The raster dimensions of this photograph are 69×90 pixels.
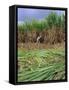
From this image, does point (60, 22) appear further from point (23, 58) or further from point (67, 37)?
point (23, 58)

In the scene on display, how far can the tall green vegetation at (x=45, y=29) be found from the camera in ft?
9.05

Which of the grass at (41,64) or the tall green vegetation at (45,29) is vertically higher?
the tall green vegetation at (45,29)

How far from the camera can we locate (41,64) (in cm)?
283

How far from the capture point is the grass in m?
2.76

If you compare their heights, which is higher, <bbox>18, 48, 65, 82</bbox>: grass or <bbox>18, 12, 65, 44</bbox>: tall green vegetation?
<bbox>18, 12, 65, 44</bbox>: tall green vegetation

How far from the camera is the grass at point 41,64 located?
9.04 ft

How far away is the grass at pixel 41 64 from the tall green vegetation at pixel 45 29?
0.33 ft

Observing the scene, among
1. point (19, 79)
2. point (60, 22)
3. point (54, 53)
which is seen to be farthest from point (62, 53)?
point (19, 79)

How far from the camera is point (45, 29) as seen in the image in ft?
9.32

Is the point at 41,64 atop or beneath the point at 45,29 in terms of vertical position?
beneath

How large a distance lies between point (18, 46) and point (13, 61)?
0.13 meters

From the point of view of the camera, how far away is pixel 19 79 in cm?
275

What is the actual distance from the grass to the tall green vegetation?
0.10m

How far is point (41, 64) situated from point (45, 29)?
0.31 metres
